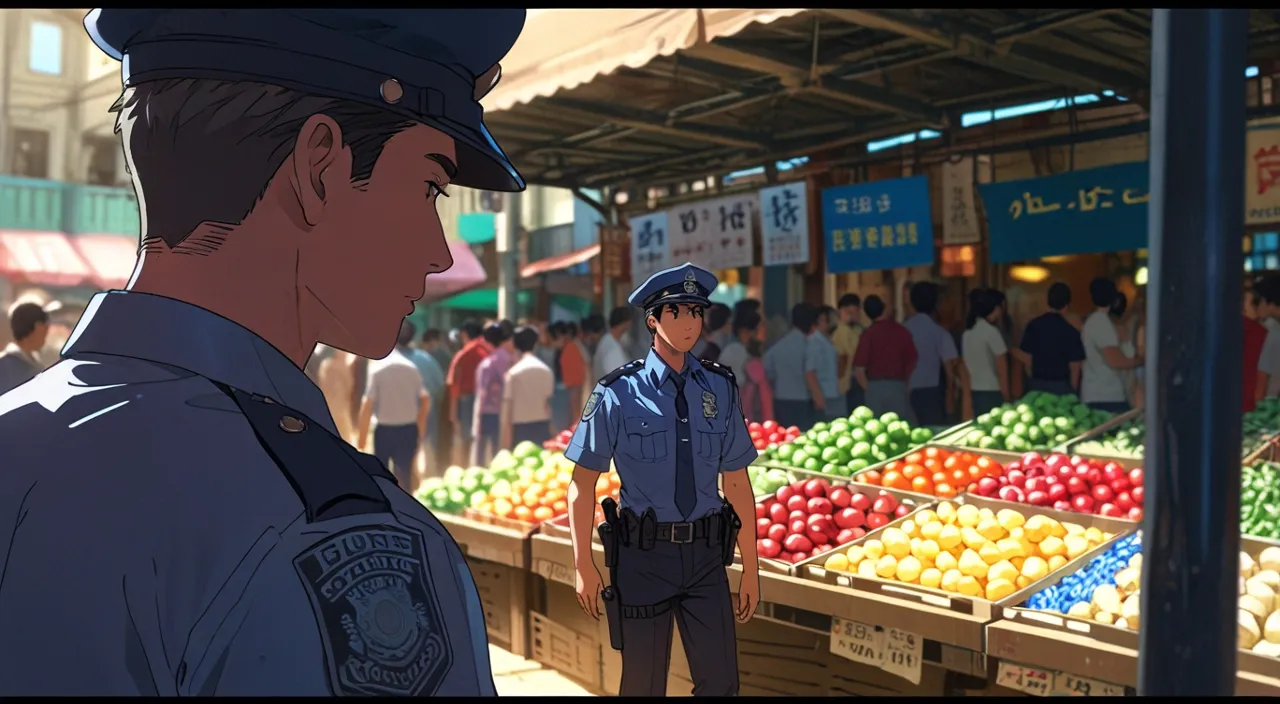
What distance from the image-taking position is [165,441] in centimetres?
74

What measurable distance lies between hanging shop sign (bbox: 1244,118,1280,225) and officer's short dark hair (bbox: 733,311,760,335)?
3.67 m

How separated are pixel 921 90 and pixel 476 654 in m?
8.52

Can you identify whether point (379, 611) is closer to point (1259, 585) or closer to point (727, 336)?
point (1259, 585)

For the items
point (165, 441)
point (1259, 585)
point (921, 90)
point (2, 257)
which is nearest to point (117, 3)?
point (165, 441)

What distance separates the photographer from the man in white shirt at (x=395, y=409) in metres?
7.15

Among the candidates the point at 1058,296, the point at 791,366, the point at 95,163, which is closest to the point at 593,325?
the point at 791,366

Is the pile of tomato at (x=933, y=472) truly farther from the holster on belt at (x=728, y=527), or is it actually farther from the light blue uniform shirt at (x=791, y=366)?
the holster on belt at (x=728, y=527)

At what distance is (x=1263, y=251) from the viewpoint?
26.7ft

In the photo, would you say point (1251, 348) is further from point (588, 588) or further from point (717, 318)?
point (588, 588)

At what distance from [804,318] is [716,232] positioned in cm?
245

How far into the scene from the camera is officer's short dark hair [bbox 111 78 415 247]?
0.87 meters

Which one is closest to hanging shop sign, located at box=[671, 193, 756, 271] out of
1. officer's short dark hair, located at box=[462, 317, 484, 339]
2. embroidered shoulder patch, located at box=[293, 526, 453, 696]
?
officer's short dark hair, located at box=[462, 317, 484, 339]

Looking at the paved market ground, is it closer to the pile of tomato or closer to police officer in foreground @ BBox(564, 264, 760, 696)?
police officer in foreground @ BBox(564, 264, 760, 696)

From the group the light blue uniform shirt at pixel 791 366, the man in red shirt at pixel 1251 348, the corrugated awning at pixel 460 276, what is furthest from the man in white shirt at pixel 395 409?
the corrugated awning at pixel 460 276
